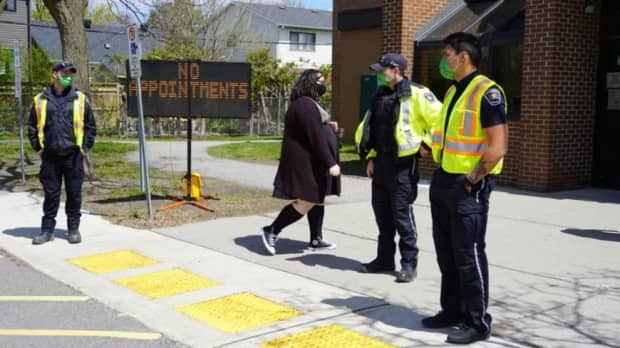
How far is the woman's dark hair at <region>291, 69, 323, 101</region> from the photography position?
23.9ft

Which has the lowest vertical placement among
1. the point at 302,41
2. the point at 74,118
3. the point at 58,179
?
the point at 58,179

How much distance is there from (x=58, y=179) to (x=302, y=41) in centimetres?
4747

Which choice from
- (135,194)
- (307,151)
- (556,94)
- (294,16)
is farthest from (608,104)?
(294,16)

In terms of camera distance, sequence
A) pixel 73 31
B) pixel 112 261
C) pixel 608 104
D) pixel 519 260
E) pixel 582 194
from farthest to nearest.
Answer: pixel 73 31 → pixel 608 104 → pixel 582 194 → pixel 112 261 → pixel 519 260

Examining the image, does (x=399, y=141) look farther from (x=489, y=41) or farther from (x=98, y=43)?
(x=98, y=43)

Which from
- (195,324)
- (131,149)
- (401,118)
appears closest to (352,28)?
(131,149)

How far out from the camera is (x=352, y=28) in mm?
20438

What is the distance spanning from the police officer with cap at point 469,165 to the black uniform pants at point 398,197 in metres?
1.32

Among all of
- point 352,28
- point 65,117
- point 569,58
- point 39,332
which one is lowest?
point 39,332

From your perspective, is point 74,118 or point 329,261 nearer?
point 329,261

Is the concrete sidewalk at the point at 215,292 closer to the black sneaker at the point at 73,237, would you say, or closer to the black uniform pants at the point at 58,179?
the black sneaker at the point at 73,237

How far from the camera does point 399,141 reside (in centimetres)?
628

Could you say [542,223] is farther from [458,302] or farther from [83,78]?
[83,78]

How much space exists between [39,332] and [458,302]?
303cm
